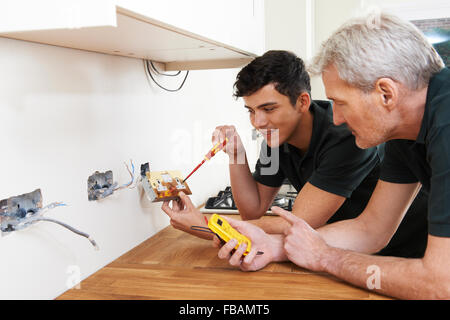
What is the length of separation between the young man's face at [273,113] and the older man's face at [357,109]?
391mm

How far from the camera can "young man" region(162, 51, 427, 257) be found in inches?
50.7

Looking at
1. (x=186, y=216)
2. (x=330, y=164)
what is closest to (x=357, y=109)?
(x=330, y=164)

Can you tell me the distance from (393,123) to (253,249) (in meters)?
0.45

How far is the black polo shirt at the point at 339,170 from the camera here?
1.29 metres

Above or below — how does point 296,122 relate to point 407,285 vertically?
above

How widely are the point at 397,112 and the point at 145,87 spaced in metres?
0.80

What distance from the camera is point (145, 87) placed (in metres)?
1.42

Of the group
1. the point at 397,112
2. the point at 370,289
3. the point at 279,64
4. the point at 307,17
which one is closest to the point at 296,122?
the point at 279,64

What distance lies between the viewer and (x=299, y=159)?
1.55 meters

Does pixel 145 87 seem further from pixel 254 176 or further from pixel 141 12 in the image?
pixel 141 12

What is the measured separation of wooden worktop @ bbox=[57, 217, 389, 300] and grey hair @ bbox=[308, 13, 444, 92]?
1.51 ft

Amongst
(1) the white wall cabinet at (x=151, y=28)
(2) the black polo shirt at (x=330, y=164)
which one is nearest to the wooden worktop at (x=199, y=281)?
(2) the black polo shirt at (x=330, y=164)

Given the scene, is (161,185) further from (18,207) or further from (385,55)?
(385,55)

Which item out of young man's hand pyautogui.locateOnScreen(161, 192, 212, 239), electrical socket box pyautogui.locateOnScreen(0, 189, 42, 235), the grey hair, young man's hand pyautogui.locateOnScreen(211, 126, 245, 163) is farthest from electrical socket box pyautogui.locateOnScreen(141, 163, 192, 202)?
the grey hair
